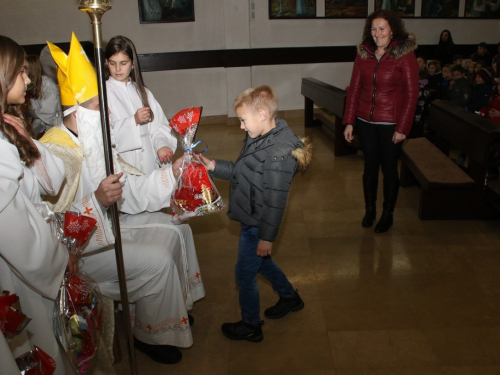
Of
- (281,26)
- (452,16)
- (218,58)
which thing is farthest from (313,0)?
(452,16)

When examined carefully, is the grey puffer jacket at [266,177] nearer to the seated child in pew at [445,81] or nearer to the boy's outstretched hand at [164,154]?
the boy's outstretched hand at [164,154]

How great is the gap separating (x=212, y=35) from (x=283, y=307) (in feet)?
23.7

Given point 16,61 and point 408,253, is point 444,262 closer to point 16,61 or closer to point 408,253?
point 408,253

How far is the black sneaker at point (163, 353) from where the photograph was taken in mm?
2854

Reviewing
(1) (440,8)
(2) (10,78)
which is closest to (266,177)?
(2) (10,78)

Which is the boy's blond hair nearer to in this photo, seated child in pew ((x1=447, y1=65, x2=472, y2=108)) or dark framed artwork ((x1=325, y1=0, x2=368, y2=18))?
seated child in pew ((x1=447, y1=65, x2=472, y2=108))

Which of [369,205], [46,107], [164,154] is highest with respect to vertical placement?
[46,107]

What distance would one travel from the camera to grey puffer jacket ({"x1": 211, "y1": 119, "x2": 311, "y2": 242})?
2.64 m

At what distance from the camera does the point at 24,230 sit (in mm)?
1900

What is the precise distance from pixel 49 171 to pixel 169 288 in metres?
0.94

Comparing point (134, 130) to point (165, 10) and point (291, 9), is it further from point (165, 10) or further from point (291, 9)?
point (291, 9)

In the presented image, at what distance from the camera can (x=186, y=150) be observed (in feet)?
8.77

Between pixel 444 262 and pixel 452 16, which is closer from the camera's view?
pixel 444 262

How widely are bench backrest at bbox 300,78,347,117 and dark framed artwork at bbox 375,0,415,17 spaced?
2.50 m
